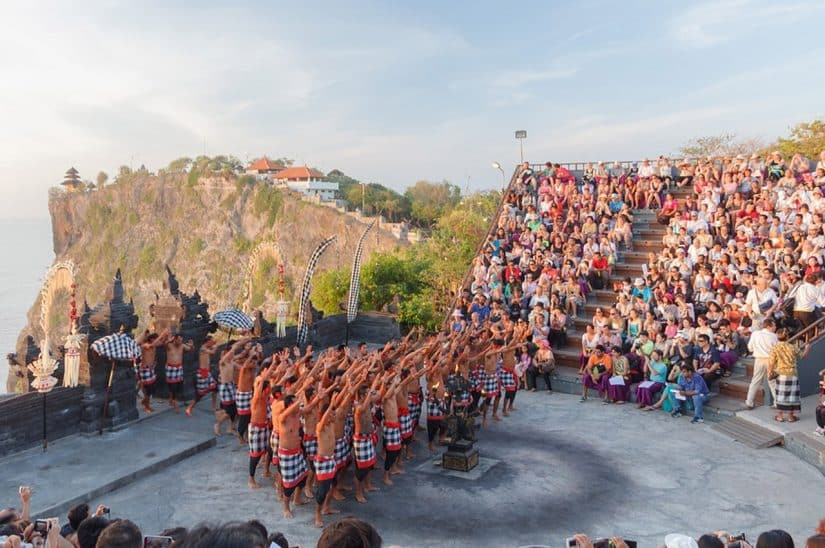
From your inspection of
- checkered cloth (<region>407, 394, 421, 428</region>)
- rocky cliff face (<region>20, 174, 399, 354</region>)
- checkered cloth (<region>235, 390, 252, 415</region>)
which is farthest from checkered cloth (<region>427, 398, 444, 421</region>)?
rocky cliff face (<region>20, 174, 399, 354</region>)

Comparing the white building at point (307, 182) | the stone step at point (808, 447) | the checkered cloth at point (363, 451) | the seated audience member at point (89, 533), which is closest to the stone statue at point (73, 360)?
the checkered cloth at point (363, 451)

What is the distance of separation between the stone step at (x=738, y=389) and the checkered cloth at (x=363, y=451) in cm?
727

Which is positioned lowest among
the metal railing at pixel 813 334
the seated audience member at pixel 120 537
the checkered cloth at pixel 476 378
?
the checkered cloth at pixel 476 378

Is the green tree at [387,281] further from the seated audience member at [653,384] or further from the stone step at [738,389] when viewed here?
the stone step at [738,389]

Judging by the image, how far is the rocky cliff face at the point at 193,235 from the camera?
58.9 m

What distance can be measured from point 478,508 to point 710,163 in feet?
47.2

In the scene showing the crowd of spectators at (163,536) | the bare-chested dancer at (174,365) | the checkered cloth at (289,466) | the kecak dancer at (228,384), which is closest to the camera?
the crowd of spectators at (163,536)

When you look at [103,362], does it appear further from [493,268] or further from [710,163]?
[710,163]

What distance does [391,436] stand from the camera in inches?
360

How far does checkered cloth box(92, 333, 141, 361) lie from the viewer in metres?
10.6

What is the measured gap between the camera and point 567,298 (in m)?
16.1

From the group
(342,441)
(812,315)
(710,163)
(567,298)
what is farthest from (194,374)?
(710,163)

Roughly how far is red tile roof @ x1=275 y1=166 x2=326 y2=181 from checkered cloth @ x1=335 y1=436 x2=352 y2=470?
65.3 meters

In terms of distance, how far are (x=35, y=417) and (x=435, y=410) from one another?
5804 mm
